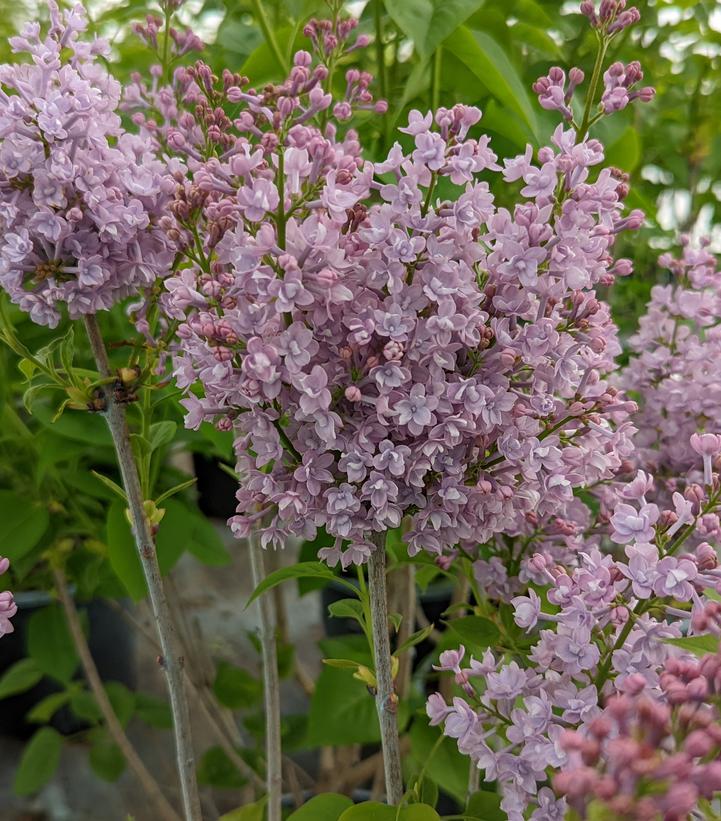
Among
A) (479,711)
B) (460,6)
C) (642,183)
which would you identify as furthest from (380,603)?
(642,183)

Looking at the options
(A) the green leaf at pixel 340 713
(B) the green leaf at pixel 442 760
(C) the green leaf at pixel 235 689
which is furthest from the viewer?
(C) the green leaf at pixel 235 689

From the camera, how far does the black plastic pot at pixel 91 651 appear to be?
126 centimetres

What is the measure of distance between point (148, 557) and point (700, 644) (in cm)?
32

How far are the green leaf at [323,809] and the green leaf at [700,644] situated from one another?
24cm

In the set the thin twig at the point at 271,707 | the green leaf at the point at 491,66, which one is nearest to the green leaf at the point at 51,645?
the thin twig at the point at 271,707

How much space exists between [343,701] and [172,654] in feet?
1.18

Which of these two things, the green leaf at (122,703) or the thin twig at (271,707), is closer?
the thin twig at (271,707)

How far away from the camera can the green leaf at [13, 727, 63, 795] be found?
3.25 ft

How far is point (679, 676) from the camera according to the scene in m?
0.32

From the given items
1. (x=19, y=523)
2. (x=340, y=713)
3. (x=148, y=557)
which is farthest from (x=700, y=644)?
(x=19, y=523)

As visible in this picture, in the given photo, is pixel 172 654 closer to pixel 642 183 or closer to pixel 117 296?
pixel 117 296

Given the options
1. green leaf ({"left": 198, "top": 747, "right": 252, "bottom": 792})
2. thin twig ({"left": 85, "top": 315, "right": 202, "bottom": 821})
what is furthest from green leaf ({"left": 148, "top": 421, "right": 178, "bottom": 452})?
green leaf ({"left": 198, "top": 747, "right": 252, "bottom": 792})

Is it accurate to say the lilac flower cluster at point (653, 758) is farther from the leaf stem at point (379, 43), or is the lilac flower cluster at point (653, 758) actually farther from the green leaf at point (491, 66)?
the leaf stem at point (379, 43)

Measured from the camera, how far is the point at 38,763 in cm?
100
